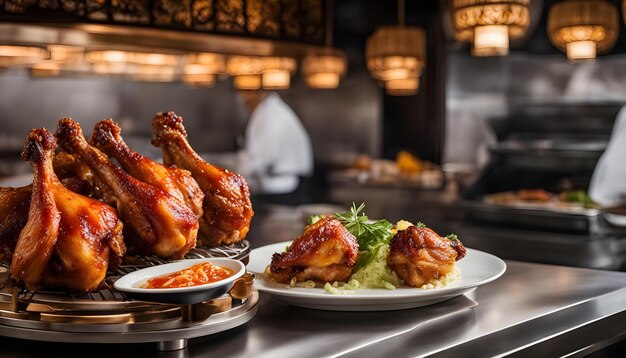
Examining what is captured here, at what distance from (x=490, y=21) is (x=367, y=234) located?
2.34 meters

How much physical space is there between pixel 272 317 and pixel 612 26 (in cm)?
445

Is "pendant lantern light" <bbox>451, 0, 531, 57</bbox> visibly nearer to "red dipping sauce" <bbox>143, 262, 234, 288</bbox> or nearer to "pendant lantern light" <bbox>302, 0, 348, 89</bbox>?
"red dipping sauce" <bbox>143, 262, 234, 288</bbox>

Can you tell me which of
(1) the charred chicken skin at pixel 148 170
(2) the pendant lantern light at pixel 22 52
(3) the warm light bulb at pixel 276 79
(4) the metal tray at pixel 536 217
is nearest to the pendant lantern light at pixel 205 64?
(3) the warm light bulb at pixel 276 79

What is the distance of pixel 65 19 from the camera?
107 inches

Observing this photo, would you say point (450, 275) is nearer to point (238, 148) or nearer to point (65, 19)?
point (65, 19)

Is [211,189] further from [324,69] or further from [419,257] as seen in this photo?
[324,69]

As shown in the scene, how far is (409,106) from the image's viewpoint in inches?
403

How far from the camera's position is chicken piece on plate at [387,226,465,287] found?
76.7 inches

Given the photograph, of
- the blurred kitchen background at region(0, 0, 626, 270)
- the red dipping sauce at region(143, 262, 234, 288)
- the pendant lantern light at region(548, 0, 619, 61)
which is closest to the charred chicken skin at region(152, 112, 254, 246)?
the red dipping sauce at region(143, 262, 234, 288)

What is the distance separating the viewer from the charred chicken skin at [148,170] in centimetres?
194

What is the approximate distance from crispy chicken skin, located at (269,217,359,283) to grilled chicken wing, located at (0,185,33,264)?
620 mm

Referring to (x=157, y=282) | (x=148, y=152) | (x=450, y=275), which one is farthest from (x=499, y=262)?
(x=148, y=152)

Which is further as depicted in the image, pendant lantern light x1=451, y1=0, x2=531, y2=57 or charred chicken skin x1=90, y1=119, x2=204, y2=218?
pendant lantern light x1=451, y1=0, x2=531, y2=57

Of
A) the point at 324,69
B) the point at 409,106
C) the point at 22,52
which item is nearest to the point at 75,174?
the point at 22,52
